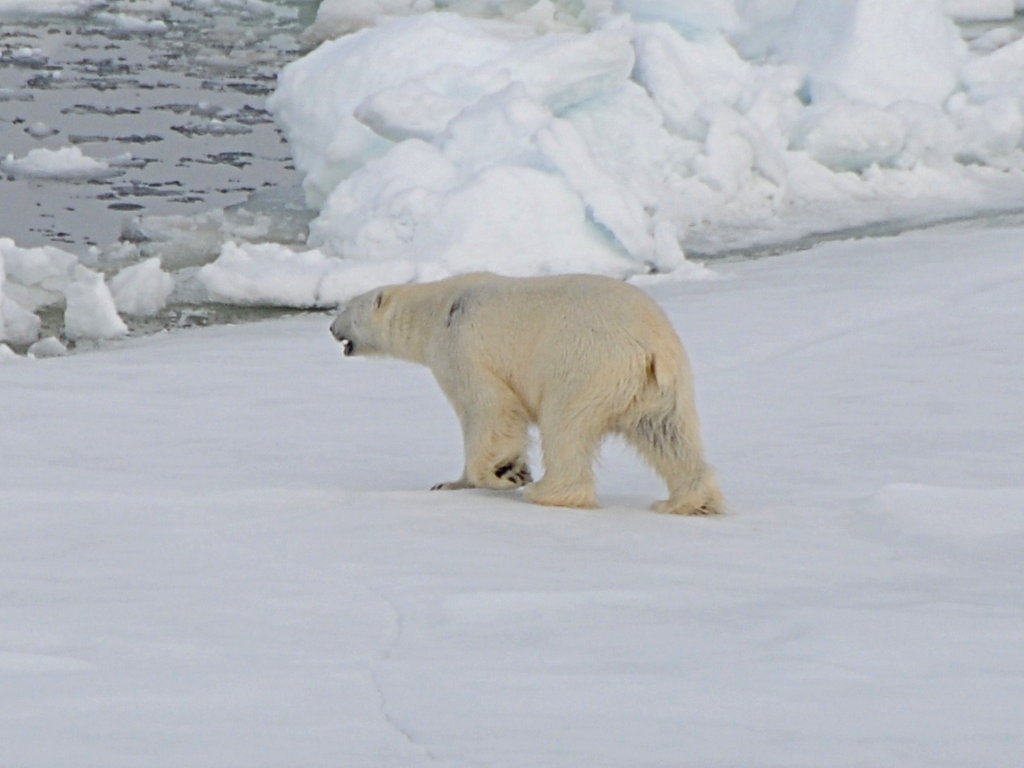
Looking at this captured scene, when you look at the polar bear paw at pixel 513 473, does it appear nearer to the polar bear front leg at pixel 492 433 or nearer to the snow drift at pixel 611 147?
the polar bear front leg at pixel 492 433

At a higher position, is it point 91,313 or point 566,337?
point 566,337

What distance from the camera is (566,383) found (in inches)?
154

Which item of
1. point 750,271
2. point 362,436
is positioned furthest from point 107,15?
point 362,436

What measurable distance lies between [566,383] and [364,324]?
920mm

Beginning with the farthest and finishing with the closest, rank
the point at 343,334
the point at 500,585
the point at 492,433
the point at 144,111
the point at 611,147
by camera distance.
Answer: the point at 144,111, the point at 611,147, the point at 343,334, the point at 492,433, the point at 500,585

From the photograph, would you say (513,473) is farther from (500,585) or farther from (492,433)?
(500,585)

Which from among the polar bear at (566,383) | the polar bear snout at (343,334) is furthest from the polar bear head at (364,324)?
the polar bear at (566,383)

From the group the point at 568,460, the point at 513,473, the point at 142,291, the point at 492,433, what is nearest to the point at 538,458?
the point at 513,473

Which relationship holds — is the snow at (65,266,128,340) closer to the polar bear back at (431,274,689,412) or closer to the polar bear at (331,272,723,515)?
the polar bear at (331,272,723,515)

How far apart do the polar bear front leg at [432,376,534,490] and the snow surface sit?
0.32 ft

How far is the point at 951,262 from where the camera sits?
826cm

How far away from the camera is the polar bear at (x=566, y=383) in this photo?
3871 millimetres

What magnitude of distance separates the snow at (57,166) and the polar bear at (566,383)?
8.04 metres

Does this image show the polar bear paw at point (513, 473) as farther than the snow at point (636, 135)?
No
